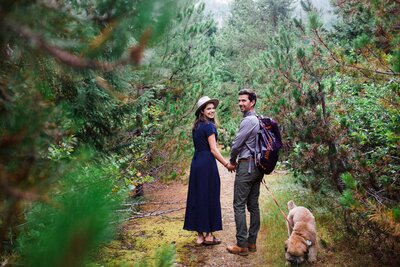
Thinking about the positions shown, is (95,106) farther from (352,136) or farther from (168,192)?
(168,192)

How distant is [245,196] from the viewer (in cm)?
464

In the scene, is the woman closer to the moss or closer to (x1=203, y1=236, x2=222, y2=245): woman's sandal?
(x1=203, y1=236, x2=222, y2=245): woman's sandal

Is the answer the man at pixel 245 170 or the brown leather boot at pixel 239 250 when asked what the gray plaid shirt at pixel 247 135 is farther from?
the brown leather boot at pixel 239 250

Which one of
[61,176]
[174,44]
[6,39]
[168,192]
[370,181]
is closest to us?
[61,176]

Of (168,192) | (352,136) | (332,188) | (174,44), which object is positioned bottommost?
(168,192)

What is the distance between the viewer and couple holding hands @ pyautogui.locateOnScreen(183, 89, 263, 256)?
4.62 metres

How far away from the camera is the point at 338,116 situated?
5.20 meters

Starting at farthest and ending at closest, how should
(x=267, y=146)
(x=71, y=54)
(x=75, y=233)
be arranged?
(x=267, y=146), (x=71, y=54), (x=75, y=233)

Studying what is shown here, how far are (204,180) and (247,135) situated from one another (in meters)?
1.01

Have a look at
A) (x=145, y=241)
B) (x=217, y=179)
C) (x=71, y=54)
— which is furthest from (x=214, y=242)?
(x=71, y=54)

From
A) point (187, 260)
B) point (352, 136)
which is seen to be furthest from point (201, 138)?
point (352, 136)

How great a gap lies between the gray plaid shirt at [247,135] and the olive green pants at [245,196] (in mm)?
165

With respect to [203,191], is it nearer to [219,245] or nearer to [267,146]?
[219,245]

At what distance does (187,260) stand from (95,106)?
2.32 metres
